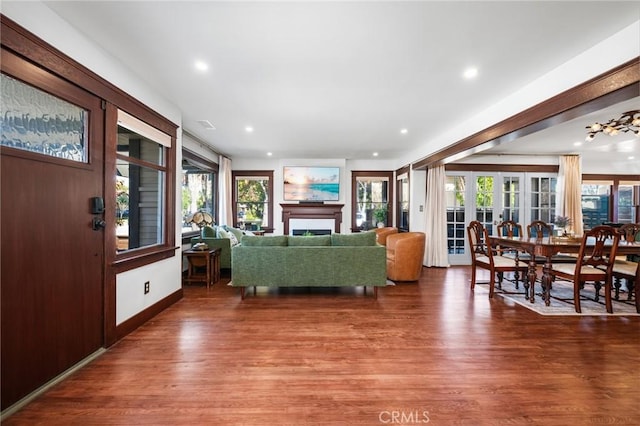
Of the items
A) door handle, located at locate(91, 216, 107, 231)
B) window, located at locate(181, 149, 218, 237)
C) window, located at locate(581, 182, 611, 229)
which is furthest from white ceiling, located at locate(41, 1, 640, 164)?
window, located at locate(581, 182, 611, 229)

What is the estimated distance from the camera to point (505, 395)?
179 centimetres

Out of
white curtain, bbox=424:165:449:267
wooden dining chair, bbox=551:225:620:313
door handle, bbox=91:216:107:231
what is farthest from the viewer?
white curtain, bbox=424:165:449:267

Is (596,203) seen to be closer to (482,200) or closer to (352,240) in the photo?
(482,200)

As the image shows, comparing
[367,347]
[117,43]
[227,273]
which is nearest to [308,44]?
[117,43]

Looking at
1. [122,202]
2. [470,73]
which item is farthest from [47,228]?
[470,73]

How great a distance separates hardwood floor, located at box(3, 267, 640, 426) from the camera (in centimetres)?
163

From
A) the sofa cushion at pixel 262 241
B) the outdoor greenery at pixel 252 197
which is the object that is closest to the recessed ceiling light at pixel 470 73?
the sofa cushion at pixel 262 241

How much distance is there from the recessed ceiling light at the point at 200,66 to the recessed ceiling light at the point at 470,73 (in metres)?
2.41

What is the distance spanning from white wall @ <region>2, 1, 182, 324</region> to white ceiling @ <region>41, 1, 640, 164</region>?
10 cm

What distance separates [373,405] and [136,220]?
3210mm

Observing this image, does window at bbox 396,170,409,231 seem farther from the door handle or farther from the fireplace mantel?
the door handle

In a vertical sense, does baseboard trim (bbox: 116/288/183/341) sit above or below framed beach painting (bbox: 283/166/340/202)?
below

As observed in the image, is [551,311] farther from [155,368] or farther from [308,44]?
[155,368]

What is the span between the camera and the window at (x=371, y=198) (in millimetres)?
7367
